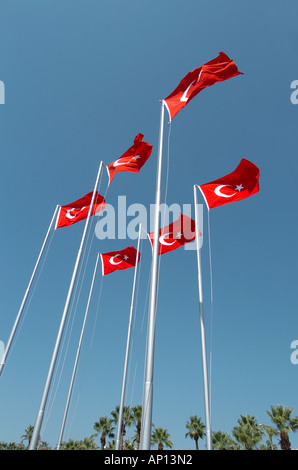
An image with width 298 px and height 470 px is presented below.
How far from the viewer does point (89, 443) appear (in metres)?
34.8

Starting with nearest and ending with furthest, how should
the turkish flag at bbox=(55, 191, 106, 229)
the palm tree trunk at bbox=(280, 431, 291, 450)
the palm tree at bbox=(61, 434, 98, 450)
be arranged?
the turkish flag at bbox=(55, 191, 106, 229)
the palm tree trunk at bbox=(280, 431, 291, 450)
the palm tree at bbox=(61, 434, 98, 450)

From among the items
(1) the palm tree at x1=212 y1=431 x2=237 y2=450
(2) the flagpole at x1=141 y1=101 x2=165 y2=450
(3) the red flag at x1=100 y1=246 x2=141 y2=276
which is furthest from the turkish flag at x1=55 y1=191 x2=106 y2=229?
(1) the palm tree at x1=212 y1=431 x2=237 y2=450

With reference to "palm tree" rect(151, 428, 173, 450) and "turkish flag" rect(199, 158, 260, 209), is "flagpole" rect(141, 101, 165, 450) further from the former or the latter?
"palm tree" rect(151, 428, 173, 450)

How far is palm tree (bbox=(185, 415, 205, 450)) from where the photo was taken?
40.0m

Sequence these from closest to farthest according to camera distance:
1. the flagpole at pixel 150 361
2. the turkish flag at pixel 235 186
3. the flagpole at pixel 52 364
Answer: the flagpole at pixel 150 361, the flagpole at pixel 52 364, the turkish flag at pixel 235 186

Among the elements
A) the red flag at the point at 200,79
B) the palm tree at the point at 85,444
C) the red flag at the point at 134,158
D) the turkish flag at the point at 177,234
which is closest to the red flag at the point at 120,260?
the turkish flag at the point at 177,234

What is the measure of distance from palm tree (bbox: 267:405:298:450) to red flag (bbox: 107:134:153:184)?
92.1 ft

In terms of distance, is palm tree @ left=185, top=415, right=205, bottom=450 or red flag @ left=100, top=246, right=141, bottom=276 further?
palm tree @ left=185, top=415, right=205, bottom=450

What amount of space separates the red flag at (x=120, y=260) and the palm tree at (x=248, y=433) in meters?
21.2

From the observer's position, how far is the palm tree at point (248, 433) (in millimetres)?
27500

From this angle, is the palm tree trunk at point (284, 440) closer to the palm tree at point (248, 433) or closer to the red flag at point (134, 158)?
the palm tree at point (248, 433)
